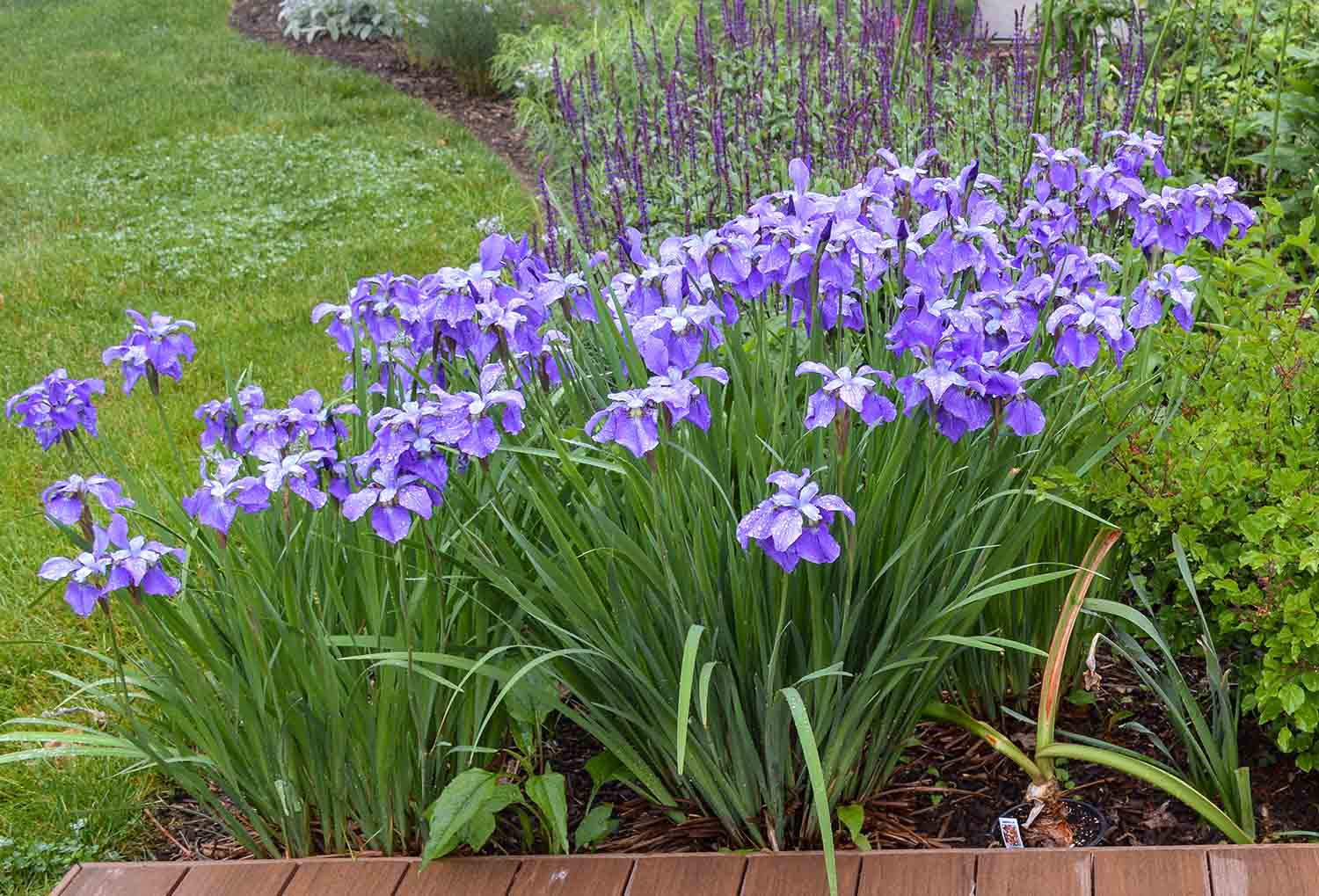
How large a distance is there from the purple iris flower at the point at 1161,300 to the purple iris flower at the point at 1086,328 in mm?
124

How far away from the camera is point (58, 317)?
5523mm

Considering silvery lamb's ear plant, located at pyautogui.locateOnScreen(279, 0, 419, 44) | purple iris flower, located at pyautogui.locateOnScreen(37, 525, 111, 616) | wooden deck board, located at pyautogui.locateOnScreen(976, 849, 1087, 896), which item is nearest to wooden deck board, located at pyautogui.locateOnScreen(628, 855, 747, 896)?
wooden deck board, located at pyautogui.locateOnScreen(976, 849, 1087, 896)

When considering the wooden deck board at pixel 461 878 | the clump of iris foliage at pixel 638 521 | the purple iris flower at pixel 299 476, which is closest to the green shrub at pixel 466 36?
the clump of iris foliage at pixel 638 521

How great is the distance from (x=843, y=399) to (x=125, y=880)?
1.44 meters

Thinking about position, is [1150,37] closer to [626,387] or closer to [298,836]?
[626,387]

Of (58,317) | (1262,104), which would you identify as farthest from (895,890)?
(58,317)

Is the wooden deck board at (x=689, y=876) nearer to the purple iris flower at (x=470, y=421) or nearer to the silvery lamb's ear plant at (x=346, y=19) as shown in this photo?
the purple iris flower at (x=470, y=421)

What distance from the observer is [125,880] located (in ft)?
7.08

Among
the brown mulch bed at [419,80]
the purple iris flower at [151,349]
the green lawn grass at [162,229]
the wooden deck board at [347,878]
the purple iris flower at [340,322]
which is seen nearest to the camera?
the wooden deck board at [347,878]

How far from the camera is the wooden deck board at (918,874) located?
6.37 ft

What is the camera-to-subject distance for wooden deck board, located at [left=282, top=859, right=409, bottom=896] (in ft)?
6.78

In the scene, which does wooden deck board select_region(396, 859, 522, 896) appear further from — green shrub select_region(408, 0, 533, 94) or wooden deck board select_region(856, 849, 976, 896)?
green shrub select_region(408, 0, 533, 94)

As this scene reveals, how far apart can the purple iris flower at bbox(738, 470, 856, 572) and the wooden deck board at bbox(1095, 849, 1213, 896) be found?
0.72 m

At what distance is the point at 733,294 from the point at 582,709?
867 millimetres
